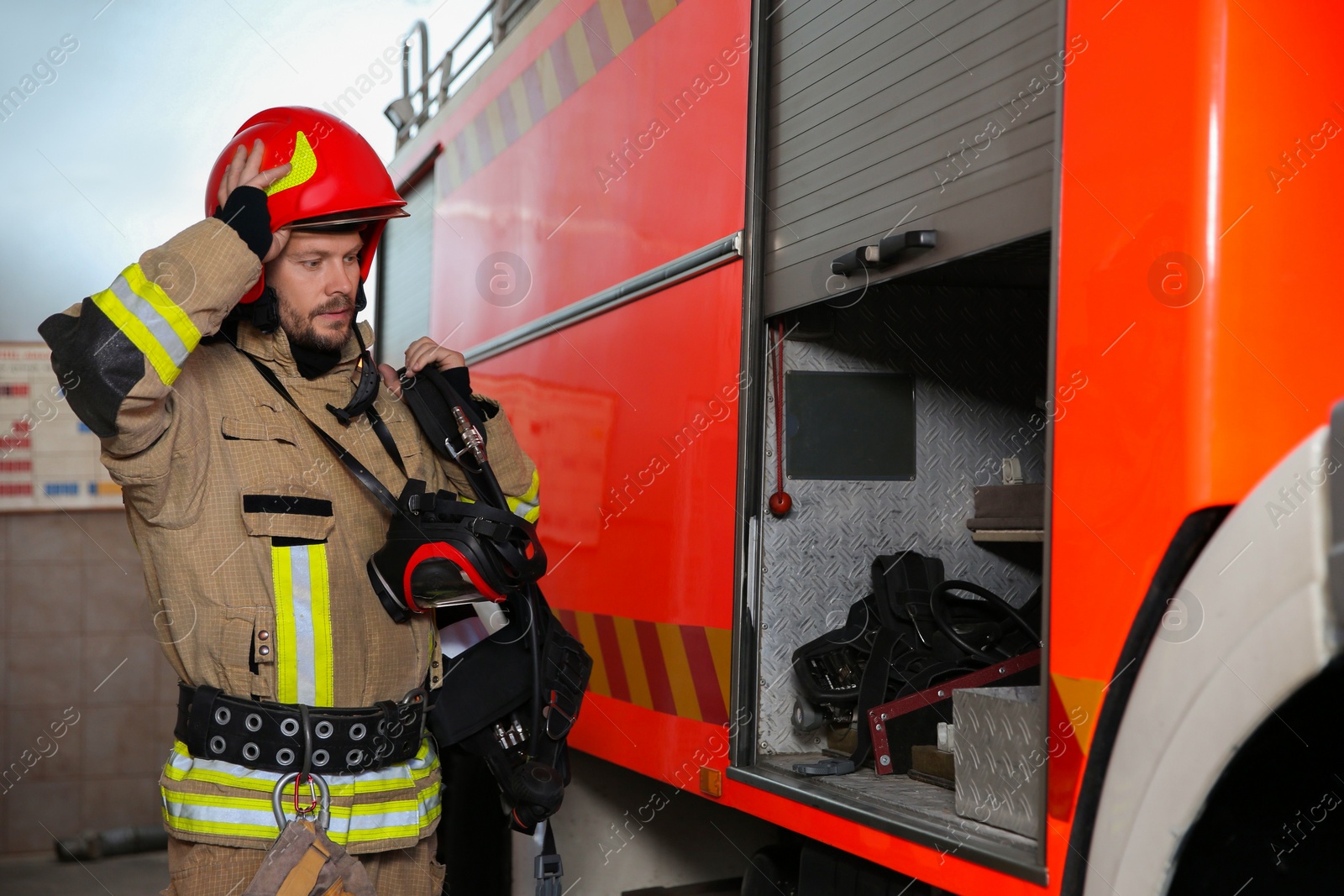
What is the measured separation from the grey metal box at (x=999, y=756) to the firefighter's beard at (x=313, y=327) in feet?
4.96

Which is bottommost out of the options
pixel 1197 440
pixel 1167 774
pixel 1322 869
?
pixel 1322 869

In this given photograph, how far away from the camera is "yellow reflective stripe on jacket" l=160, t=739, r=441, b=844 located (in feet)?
7.02

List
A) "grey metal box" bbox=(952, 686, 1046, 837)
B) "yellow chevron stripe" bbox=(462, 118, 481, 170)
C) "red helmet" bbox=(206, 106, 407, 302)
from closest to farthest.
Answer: "grey metal box" bbox=(952, 686, 1046, 837) → "red helmet" bbox=(206, 106, 407, 302) → "yellow chevron stripe" bbox=(462, 118, 481, 170)

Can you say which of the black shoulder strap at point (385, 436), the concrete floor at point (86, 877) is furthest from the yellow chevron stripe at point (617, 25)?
the concrete floor at point (86, 877)

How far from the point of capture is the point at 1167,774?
1.35m

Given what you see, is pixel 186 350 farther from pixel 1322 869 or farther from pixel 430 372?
pixel 1322 869

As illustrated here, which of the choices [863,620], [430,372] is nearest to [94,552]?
[430,372]

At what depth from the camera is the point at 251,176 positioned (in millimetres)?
Answer: 2227

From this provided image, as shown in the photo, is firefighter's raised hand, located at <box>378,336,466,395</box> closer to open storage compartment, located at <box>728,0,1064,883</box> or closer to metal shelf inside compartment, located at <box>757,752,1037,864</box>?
open storage compartment, located at <box>728,0,1064,883</box>

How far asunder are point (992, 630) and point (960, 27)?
4.81 ft

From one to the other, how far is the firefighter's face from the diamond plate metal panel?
1.02 meters

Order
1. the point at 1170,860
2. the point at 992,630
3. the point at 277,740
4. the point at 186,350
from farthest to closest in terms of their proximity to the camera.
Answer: the point at 992,630 < the point at 277,740 < the point at 186,350 < the point at 1170,860

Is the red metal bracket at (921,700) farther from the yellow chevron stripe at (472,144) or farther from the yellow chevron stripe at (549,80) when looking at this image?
the yellow chevron stripe at (472,144)

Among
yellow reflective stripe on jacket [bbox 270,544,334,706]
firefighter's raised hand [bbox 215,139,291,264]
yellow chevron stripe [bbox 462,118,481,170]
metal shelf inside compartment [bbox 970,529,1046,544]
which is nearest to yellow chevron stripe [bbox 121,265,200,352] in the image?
firefighter's raised hand [bbox 215,139,291,264]
